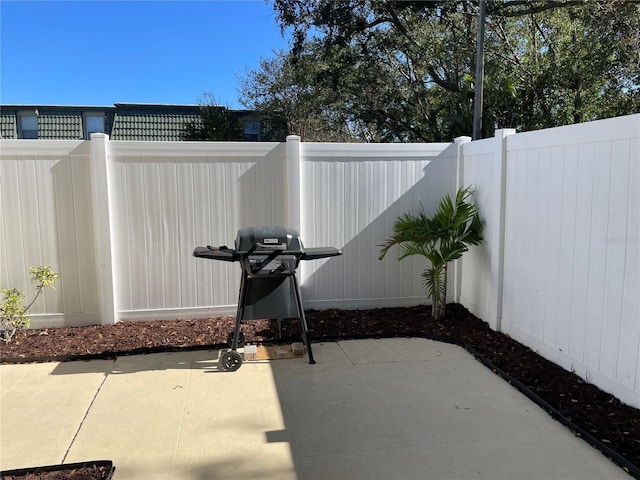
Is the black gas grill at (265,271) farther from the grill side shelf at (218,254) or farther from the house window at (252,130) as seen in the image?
the house window at (252,130)

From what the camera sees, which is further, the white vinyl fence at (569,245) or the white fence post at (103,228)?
the white fence post at (103,228)

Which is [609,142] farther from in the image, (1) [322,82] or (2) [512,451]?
(1) [322,82]

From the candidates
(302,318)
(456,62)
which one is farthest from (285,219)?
(456,62)

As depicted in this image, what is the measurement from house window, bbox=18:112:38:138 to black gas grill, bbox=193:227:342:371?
1453 cm

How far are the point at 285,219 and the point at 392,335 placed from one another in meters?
1.62

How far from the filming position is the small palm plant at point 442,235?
4848mm

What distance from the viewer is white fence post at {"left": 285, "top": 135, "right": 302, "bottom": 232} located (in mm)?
5035

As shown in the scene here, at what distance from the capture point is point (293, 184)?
16.6 feet

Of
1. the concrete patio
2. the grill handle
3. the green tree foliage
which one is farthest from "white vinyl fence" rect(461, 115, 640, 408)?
the green tree foliage

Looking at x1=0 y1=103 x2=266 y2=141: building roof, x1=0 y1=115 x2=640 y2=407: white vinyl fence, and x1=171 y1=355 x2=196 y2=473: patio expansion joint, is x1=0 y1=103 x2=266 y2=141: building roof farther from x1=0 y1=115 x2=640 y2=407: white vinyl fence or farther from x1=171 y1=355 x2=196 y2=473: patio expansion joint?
x1=171 y1=355 x2=196 y2=473: patio expansion joint

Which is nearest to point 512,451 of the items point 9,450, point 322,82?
point 9,450

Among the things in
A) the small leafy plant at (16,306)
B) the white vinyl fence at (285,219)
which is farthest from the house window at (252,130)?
the small leafy plant at (16,306)

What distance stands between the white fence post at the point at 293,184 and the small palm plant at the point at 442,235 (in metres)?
1.02

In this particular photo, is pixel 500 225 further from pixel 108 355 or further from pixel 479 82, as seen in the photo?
pixel 479 82
